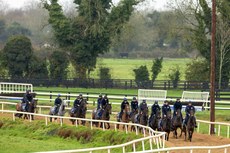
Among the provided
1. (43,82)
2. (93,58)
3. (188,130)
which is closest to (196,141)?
(188,130)

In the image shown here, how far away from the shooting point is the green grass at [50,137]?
25.9 metres

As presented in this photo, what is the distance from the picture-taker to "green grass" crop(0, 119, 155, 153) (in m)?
25.9

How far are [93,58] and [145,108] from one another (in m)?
30.8

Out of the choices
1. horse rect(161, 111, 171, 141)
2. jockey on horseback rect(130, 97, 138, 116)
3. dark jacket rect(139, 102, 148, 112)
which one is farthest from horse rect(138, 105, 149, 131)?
horse rect(161, 111, 171, 141)

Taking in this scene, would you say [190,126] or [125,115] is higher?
[125,115]

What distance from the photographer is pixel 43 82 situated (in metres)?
54.1

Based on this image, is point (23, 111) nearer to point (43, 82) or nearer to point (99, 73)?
point (43, 82)

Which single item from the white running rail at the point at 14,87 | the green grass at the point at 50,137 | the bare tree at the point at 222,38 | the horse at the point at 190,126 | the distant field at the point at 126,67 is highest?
the bare tree at the point at 222,38

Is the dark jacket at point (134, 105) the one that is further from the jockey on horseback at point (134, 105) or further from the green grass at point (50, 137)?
the green grass at point (50, 137)

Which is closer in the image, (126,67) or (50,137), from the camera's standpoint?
(50,137)

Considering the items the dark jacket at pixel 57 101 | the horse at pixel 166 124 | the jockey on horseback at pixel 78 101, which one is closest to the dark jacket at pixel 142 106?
the horse at pixel 166 124

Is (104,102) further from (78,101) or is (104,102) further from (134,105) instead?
(134,105)

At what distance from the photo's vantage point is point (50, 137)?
1150 inches

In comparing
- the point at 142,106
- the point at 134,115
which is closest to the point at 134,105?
the point at 134,115
